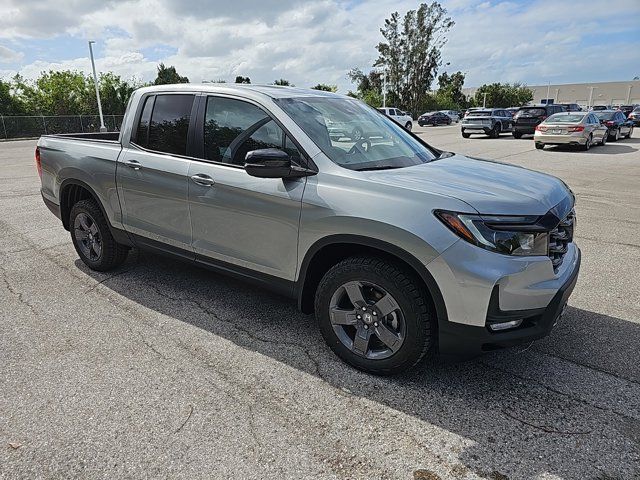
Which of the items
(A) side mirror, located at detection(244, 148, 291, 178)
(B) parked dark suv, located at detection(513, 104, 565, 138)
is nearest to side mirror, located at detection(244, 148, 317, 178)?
(A) side mirror, located at detection(244, 148, 291, 178)

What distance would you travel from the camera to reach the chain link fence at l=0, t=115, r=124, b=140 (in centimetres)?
3378

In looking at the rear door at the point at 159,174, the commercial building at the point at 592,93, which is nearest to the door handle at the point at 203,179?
the rear door at the point at 159,174

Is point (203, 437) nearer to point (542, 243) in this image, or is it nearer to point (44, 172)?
point (542, 243)

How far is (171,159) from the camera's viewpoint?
3.92 metres

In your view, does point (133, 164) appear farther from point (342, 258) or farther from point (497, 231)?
point (497, 231)

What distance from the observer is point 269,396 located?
2.92m

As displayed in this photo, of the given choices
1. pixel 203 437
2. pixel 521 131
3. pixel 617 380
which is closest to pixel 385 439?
pixel 203 437

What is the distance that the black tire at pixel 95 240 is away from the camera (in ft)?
15.5

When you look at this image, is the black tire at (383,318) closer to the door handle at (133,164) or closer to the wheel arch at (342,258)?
the wheel arch at (342,258)

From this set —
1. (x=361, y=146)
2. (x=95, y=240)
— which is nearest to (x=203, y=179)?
(x=361, y=146)

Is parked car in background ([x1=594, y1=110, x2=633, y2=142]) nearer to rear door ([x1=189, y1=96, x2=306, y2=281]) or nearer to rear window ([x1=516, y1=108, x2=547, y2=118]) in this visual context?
rear window ([x1=516, y1=108, x2=547, y2=118])

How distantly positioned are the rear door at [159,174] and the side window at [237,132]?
0.79 feet

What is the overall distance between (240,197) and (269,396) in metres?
1.39

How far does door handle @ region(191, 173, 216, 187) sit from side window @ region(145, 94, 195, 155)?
32 cm
